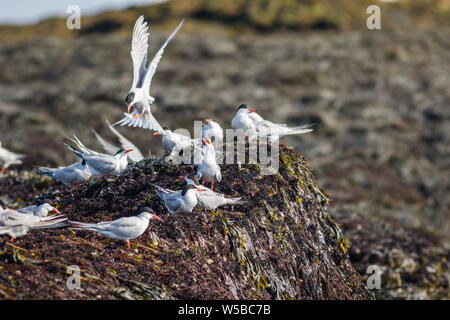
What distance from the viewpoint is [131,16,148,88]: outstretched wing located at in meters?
10.5

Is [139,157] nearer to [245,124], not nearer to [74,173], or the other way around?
[74,173]

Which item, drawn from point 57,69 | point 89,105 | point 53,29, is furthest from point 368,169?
point 53,29

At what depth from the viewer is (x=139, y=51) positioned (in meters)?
10.6

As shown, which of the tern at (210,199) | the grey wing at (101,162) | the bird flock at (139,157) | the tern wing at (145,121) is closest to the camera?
the bird flock at (139,157)

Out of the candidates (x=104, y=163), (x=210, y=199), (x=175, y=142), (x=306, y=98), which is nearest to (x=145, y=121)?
(x=175, y=142)

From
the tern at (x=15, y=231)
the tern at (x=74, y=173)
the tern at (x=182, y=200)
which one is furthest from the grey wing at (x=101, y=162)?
the tern at (x=15, y=231)

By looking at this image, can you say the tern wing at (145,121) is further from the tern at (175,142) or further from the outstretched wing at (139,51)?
the outstretched wing at (139,51)

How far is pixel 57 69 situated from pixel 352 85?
30124mm

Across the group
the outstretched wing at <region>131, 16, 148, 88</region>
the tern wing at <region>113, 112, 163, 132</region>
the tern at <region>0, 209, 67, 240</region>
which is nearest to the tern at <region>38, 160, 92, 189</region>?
the tern wing at <region>113, 112, 163, 132</region>

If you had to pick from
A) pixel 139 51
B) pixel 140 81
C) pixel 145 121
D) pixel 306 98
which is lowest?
pixel 306 98

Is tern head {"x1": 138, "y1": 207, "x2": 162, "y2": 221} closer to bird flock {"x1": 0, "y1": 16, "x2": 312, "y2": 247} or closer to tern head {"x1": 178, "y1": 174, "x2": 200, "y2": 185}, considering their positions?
bird flock {"x1": 0, "y1": 16, "x2": 312, "y2": 247}

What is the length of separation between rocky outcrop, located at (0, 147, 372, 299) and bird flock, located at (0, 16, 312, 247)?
222 mm

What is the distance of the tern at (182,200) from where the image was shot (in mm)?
8273

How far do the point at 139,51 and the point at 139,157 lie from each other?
3.06 meters
